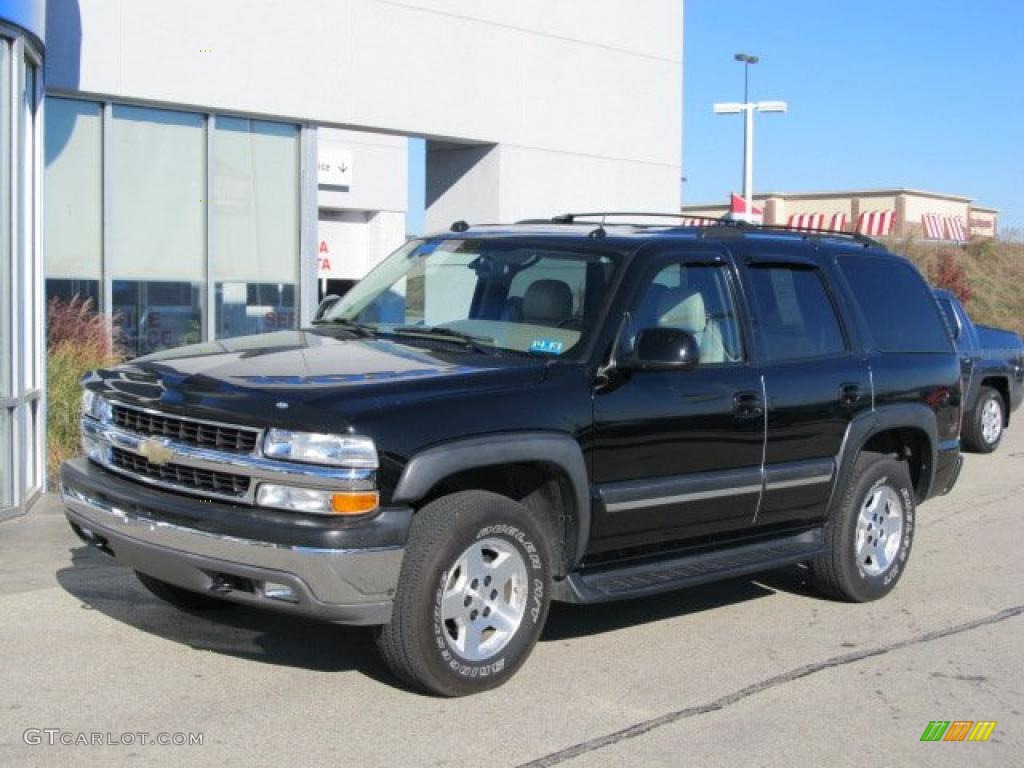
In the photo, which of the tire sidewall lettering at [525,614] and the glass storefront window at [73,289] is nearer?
the tire sidewall lettering at [525,614]

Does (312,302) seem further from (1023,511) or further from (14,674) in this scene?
(14,674)

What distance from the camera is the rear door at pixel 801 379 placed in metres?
6.79

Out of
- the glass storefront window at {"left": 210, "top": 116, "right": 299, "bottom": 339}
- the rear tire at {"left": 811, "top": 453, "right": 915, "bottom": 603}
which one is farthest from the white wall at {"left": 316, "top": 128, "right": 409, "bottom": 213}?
the rear tire at {"left": 811, "top": 453, "right": 915, "bottom": 603}

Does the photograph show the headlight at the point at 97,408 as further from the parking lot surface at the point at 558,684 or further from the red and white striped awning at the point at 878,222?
the red and white striped awning at the point at 878,222

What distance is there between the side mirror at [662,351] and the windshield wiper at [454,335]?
2.10 feet

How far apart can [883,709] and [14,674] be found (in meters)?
3.66

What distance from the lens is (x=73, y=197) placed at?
12469mm

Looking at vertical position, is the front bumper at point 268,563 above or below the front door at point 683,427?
below

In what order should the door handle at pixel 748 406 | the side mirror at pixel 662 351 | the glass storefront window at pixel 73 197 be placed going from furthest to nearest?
the glass storefront window at pixel 73 197
the door handle at pixel 748 406
the side mirror at pixel 662 351

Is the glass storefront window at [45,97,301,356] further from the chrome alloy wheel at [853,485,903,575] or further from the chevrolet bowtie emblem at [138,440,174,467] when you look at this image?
the chrome alloy wheel at [853,485,903,575]

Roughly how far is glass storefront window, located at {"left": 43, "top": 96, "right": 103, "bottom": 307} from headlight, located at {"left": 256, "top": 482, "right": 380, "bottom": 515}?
8057 mm

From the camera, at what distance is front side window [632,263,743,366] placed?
6414 millimetres

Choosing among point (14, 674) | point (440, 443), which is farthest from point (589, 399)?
point (14, 674)

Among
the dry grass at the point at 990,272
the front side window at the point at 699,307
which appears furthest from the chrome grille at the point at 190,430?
the dry grass at the point at 990,272
